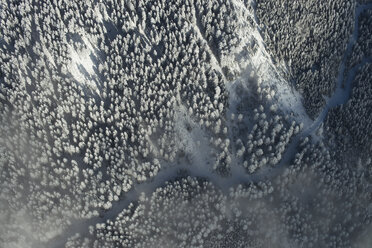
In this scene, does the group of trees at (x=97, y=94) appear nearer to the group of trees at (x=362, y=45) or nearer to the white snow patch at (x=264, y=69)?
the white snow patch at (x=264, y=69)

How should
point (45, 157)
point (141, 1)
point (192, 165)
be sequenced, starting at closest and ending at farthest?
point (45, 157)
point (192, 165)
point (141, 1)

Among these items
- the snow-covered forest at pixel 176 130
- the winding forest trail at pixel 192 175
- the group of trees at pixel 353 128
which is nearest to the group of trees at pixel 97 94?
the snow-covered forest at pixel 176 130

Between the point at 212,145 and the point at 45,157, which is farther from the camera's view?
the point at 212,145

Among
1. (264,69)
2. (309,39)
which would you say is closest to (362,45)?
(309,39)

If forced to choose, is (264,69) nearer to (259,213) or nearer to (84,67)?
(259,213)

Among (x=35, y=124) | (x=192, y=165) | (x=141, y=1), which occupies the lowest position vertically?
(x=192, y=165)

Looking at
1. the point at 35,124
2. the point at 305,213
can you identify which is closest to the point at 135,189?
the point at 35,124

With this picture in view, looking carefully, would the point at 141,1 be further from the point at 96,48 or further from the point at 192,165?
the point at 192,165
